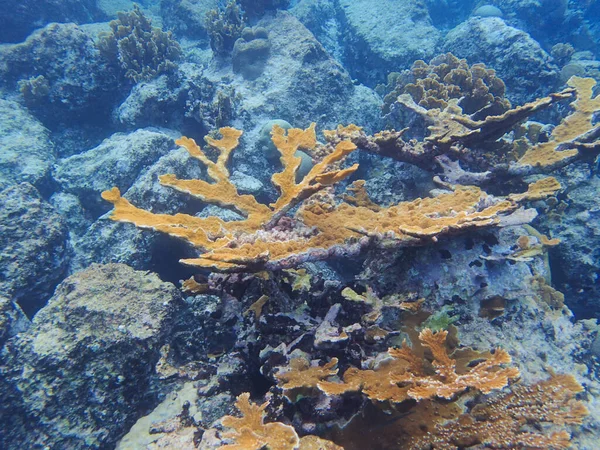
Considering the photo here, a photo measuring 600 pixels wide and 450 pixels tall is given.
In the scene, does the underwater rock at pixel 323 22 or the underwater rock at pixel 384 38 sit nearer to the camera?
the underwater rock at pixel 384 38

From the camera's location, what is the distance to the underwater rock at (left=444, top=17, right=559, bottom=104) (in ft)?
21.9

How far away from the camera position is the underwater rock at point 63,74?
7543 mm

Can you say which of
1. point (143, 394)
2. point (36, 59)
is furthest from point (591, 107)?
point (36, 59)

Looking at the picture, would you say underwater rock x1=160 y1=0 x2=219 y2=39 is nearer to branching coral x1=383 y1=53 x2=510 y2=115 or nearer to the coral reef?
the coral reef

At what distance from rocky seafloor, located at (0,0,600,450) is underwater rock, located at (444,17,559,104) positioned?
46 millimetres

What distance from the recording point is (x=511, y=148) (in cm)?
409

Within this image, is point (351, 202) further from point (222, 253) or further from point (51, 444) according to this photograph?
point (51, 444)

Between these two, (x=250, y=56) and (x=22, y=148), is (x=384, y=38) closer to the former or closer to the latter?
(x=250, y=56)

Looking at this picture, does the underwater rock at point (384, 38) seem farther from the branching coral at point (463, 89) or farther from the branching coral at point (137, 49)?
the branching coral at point (137, 49)

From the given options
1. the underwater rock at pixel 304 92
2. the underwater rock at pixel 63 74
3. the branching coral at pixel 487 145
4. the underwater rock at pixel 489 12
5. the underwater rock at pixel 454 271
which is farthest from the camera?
the underwater rock at pixel 489 12

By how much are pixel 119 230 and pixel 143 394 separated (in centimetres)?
268

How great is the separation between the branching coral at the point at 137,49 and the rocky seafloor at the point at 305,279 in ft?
0.20

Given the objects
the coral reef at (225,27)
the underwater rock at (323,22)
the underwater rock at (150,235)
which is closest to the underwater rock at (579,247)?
the underwater rock at (150,235)

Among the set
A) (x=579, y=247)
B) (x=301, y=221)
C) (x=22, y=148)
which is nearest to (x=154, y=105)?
(x=22, y=148)
